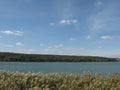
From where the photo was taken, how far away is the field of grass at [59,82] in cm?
1177

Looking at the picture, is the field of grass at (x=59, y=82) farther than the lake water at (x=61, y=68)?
No

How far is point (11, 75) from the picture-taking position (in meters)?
13.7

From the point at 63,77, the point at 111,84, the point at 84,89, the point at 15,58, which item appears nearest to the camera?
the point at 84,89

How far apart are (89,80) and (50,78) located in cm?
151

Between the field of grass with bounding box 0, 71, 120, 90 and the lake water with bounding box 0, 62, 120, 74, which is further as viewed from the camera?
the lake water with bounding box 0, 62, 120, 74

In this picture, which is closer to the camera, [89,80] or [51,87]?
[51,87]

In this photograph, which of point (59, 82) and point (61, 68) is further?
point (61, 68)

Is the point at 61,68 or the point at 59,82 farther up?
the point at 61,68

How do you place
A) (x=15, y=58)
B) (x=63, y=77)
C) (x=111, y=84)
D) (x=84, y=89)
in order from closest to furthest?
1. (x=84, y=89)
2. (x=111, y=84)
3. (x=63, y=77)
4. (x=15, y=58)

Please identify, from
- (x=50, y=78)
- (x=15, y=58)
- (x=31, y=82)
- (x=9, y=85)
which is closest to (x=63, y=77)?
(x=50, y=78)

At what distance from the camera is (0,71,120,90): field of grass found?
464 inches

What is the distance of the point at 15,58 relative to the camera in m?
188

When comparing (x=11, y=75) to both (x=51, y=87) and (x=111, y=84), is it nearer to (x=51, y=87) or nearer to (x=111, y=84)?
(x=51, y=87)

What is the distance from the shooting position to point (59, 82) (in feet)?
41.5
